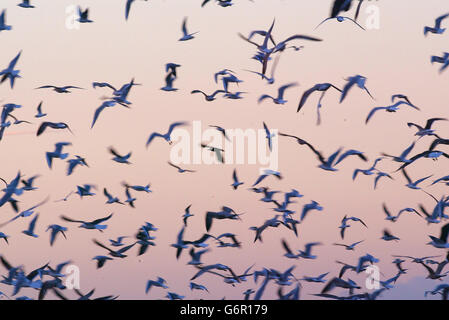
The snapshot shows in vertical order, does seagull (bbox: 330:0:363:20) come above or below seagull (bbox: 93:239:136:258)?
above

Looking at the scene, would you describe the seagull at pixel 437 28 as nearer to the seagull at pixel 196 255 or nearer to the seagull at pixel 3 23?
the seagull at pixel 196 255

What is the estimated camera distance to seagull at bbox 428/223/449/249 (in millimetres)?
13156

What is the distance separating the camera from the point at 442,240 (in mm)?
13289

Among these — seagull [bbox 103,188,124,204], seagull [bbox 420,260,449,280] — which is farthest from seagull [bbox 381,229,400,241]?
seagull [bbox 103,188,124,204]

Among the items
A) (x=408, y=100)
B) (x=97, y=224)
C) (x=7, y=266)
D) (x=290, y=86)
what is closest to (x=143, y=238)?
(x=97, y=224)

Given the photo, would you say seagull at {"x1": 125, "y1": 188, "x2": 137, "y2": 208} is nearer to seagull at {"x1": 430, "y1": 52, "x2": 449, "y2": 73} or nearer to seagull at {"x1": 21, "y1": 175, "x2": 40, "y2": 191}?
seagull at {"x1": 21, "y1": 175, "x2": 40, "y2": 191}

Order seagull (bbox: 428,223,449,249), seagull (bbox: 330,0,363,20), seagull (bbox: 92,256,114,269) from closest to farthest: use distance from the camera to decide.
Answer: seagull (bbox: 330,0,363,20)
seagull (bbox: 428,223,449,249)
seagull (bbox: 92,256,114,269)

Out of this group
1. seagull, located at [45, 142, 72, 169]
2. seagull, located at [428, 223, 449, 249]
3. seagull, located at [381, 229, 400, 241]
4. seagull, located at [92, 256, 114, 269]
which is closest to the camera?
seagull, located at [428, 223, 449, 249]

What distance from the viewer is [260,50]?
13617 millimetres

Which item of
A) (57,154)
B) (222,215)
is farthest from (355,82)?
(57,154)

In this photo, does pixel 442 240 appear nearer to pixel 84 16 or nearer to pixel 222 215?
pixel 222 215

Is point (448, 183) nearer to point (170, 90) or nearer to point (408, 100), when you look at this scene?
point (408, 100)

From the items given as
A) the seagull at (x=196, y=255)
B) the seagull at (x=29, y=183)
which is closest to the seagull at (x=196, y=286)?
the seagull at (x=196, y=255)
